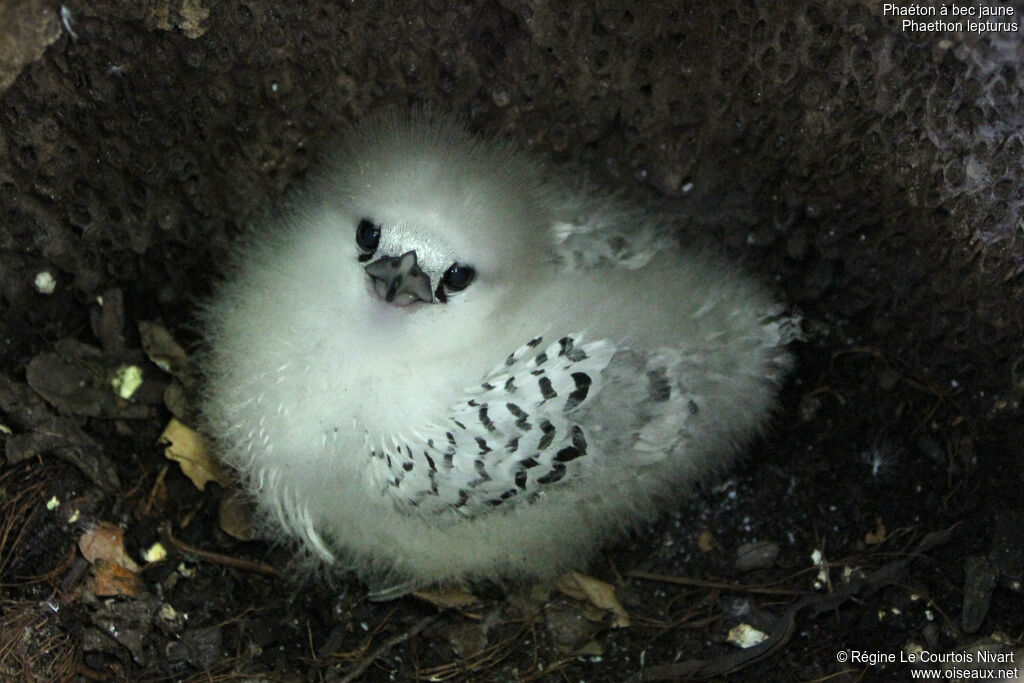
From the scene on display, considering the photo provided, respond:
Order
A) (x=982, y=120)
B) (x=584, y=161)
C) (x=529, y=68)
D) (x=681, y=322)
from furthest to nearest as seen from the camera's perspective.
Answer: (x=584, y=161) < (x=529, y=68) < (x=681, y=322) < (x=982, y=120)

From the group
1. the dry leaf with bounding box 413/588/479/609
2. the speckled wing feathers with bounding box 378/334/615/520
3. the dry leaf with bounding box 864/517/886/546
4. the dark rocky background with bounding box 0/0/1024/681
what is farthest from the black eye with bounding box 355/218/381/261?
the dry leaf with bounding box 864/517/886/546

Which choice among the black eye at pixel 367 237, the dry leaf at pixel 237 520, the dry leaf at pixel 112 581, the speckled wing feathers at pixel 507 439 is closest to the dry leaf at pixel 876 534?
the speckled wing feathers at pixel 507 439

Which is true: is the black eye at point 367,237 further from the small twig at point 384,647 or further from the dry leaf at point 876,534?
the dry leaf at point 876,534

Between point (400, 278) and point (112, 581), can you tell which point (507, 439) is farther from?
point (112, 581)

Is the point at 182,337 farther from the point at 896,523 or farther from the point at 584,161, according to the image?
the point at 896,523

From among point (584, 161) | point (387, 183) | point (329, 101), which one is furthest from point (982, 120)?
point (329, 101)

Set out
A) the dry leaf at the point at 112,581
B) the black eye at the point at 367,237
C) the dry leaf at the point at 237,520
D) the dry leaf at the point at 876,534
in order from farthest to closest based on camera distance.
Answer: the dry leaf at the point at 237,520 < the dry leaf at the point at 876,534 < the dry leaf at the point at 112,581 < the black eye at the point at 367,237

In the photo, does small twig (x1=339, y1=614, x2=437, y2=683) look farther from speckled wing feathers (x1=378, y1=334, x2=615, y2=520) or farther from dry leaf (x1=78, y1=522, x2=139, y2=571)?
dry leaf (x1=78, y1=522, x2=139, y2=571)
